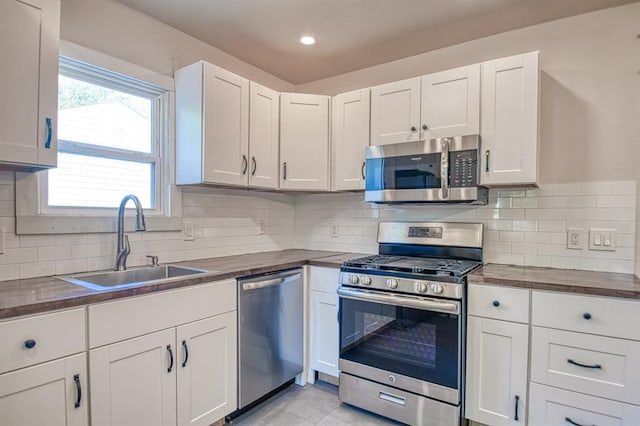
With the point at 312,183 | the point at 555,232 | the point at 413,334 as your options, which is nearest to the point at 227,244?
the point at 312,183

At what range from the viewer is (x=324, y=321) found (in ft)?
8.63

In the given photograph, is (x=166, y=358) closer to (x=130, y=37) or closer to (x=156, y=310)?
(x=156, y=310)

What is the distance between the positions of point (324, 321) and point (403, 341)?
2.10 ft

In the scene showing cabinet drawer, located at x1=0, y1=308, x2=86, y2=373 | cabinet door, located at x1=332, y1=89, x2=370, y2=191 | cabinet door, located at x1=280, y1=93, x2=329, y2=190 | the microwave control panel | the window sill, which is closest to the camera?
cabinet drawer, located at x1=0, y1=308, x2=86, y2=373

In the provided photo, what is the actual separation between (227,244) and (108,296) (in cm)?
133

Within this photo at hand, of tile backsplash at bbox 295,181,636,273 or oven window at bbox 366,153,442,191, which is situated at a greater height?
oven window at bbox 366,153,442,191

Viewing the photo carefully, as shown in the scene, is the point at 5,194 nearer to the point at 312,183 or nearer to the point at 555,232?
the point at 312,183

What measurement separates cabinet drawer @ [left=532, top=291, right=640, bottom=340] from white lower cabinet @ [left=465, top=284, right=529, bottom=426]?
77 millimetres

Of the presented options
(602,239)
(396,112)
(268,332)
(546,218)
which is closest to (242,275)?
(268,332)

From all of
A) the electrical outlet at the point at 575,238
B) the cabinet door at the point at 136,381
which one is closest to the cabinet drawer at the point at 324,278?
the cabinet door at the point at 136,381

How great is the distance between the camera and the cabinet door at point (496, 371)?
6.29 feet

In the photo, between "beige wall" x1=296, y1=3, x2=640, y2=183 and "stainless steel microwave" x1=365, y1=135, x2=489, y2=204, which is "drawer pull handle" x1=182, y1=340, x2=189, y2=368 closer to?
"stainless steel microwave" x1=365, y1=135, x2=489, y2=204

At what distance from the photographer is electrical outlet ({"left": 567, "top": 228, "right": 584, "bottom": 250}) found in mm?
2254

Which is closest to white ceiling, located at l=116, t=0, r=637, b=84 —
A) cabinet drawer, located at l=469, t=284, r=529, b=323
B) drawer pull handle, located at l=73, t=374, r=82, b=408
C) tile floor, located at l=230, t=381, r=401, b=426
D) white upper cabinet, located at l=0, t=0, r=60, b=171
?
white upper cabinet, located at l=0, t=0, r=60, b=171
